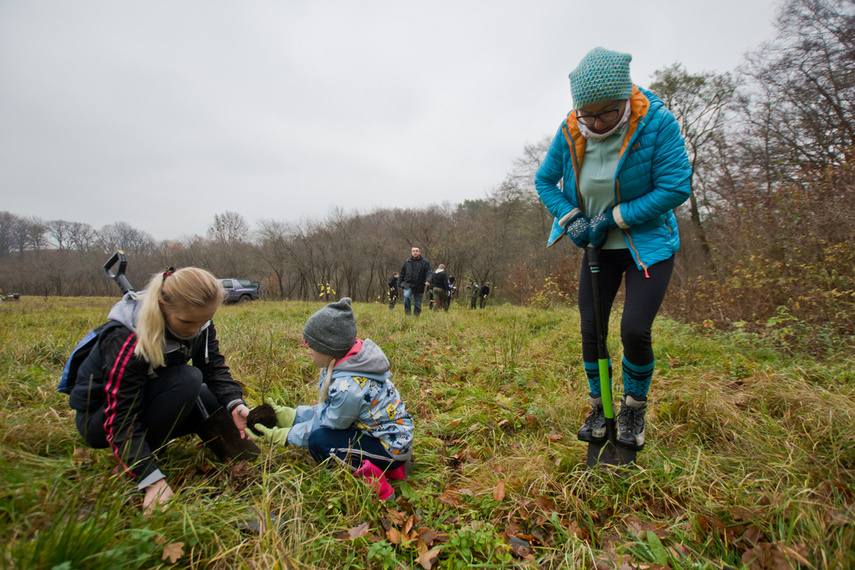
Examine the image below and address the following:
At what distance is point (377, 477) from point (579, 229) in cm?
170

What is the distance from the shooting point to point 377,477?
2.07 metres

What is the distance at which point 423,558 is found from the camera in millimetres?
1661

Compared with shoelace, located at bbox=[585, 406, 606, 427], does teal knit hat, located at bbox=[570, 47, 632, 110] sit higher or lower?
higher

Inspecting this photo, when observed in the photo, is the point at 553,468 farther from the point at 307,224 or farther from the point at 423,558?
the point at 307,224

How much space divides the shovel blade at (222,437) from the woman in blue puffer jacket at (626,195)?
190cm

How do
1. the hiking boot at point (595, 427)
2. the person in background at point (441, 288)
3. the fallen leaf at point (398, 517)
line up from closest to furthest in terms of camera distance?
the fallen leaf at point (398, 517) → the hiking boot at point (595, 427) → the person in background at point (441, 288)

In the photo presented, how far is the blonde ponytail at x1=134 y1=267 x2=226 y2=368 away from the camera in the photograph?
1.82 m

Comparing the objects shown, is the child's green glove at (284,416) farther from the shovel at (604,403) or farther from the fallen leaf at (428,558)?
the shovel at (604,403)

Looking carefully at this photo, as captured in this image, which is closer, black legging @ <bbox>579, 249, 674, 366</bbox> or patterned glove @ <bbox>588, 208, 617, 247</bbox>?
black legging @ <bbox>579, 249, 674, 366</bbox>

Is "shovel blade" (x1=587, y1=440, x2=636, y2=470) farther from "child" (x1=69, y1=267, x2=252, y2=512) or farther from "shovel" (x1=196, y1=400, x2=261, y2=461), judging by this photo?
"child" (x1=69, y1=267, x2=252, y2=512)

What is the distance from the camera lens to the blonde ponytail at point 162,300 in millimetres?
1823

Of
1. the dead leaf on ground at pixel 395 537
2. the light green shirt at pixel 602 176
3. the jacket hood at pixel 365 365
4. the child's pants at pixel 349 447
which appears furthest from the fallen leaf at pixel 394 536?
the light green shirt at pixel 602 176

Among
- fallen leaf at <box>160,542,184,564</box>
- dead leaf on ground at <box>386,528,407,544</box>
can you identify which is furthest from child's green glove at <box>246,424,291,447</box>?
fallen leaf at <box>160,542,184,564</box>

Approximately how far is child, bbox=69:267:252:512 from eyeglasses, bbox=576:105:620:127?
2.06m
